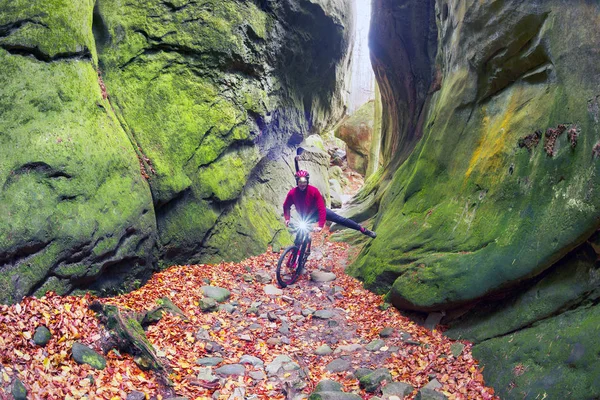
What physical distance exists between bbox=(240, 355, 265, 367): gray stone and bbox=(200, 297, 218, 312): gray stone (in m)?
1.72

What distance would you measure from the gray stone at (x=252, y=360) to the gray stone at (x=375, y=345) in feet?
5.58

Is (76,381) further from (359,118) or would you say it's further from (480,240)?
(359,118)

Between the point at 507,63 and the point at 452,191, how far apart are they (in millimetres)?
2478

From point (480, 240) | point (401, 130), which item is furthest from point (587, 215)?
point (401, 130)

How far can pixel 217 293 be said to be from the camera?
7.74 m

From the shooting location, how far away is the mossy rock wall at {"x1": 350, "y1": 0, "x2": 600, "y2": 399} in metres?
4.35

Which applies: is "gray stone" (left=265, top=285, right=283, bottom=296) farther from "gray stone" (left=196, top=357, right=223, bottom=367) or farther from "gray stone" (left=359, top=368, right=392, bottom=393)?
"gray stone" (left=359, top=368, right=392, bottom=393)

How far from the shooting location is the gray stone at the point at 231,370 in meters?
5.09

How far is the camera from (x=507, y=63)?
6.73m

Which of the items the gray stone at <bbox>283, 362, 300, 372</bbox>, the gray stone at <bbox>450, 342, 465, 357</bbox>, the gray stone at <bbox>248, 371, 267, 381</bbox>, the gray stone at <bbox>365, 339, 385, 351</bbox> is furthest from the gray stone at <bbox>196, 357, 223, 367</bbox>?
the gray stone at <bbox>450, 342, 465, 357</bbox>

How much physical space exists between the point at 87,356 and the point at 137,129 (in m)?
5.55

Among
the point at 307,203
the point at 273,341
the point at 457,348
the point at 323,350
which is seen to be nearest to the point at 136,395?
the point at 273,341

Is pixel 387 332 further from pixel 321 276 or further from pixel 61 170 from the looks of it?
pixel 61 170

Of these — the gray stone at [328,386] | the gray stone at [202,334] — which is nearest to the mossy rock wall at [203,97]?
the gray stone at [202,334]
